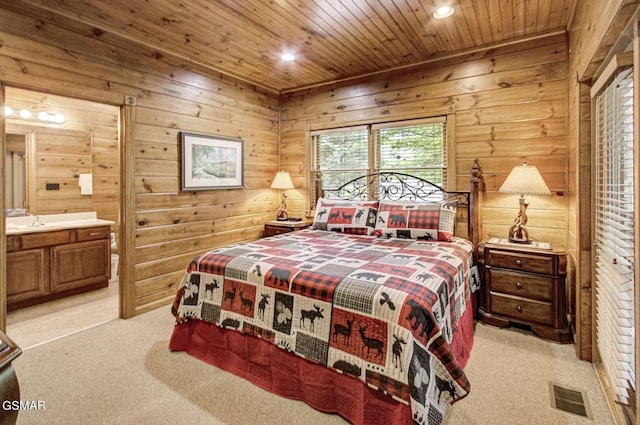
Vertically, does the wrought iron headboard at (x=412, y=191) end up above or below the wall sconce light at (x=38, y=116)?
below

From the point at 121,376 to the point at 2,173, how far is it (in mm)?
1678

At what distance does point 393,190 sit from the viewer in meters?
4.00

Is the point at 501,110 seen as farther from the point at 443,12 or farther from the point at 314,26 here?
the point at 314,26

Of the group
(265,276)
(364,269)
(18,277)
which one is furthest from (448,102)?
(18,277)

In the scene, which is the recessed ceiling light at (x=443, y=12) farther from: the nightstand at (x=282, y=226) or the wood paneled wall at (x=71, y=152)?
the wood paneled wall at (x=71, y=152)

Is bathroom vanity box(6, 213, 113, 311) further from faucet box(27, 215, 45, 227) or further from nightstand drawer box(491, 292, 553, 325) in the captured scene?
nightstand drawer box(491, 292, 553, 325)

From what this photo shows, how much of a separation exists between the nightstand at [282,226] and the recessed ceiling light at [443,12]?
2664 mm

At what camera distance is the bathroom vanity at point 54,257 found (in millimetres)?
3336

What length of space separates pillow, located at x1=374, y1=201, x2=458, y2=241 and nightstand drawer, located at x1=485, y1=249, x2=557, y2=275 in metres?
0.40

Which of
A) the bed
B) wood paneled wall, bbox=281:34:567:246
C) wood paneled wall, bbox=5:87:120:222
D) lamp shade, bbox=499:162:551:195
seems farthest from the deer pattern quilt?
wood paneled wall, bbox=5:87:120:222

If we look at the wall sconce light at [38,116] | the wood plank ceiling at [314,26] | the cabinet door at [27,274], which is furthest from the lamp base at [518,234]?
the wall sconce light at [38,116]

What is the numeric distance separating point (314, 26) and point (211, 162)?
6.20 feet

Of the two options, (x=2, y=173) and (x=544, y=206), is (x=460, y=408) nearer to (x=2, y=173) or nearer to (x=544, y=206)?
(x=544, y=206)

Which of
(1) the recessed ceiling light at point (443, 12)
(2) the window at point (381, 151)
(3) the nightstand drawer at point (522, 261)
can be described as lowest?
(3) the nightstand drawer at point (522, 261)
